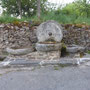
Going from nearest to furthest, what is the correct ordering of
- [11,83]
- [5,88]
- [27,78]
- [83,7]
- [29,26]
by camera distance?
[5,88]
[11,83]
[27,78]
[29,26]
[83,7]

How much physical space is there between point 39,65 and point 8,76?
30.0 inches

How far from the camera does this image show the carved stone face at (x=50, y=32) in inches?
158

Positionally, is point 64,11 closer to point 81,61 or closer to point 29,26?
point 29,26

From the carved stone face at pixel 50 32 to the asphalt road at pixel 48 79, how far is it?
141 cm

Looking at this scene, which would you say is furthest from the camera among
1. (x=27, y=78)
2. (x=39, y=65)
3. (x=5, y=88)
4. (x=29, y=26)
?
(x=29, y=26)

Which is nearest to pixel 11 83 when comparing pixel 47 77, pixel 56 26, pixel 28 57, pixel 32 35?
pixel 47 77

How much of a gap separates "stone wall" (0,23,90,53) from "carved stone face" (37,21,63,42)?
2.53 ft

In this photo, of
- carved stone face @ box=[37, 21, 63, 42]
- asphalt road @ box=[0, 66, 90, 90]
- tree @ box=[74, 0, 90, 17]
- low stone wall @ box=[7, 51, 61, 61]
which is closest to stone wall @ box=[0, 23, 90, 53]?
carved stone face @ box=[37, 21, 63, 42]

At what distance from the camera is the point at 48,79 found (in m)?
2.26

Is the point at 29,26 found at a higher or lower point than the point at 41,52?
higher

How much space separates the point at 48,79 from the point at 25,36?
2840 mm

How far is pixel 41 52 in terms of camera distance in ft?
12.0

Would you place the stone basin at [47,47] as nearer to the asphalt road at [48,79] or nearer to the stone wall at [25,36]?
the asphalt road at [48,79]

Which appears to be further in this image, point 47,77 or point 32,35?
point 32,35
